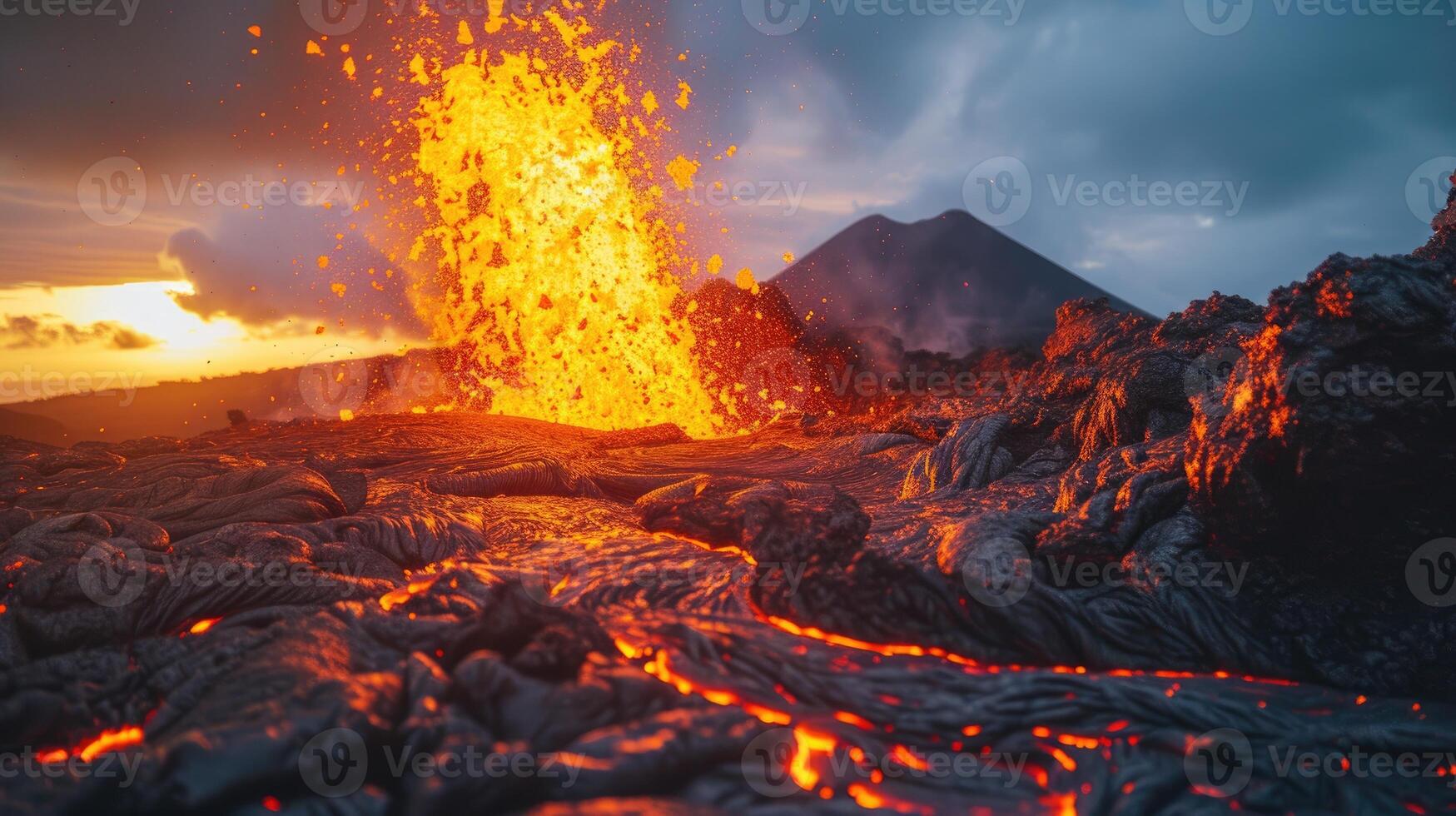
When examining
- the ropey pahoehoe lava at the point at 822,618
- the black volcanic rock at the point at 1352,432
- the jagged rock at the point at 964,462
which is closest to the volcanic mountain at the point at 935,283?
the jagged rock at the point at 964,462

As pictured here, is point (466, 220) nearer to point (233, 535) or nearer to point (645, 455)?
point (645, 455)

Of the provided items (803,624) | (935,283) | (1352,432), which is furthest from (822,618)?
(935,283)

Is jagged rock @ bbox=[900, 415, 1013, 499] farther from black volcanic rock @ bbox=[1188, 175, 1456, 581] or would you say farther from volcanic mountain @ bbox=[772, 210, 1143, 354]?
volcanic mountain @ bbox=[772, 210, 1143, 354]

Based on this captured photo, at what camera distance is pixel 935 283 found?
30266mm

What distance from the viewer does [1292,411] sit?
411 cm

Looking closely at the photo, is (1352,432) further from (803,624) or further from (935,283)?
(935,283)

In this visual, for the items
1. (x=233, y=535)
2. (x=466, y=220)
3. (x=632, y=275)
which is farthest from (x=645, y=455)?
(x=466, y=220)

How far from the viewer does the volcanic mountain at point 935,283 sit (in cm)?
2755

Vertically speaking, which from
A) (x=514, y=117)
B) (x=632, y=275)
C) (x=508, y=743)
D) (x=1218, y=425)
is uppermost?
(x=514, y=117)

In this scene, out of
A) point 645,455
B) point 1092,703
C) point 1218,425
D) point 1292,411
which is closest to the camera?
point 1092,703

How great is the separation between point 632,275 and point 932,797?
48.1 feet

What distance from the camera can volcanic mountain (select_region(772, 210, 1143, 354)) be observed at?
2755 cm

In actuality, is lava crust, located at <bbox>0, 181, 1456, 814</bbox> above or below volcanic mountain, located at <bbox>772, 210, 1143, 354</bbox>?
below

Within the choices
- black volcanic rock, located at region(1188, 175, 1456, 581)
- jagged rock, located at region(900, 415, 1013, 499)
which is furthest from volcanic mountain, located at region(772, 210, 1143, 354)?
black volcanic rock, located at region(1188, 175, 1456, 581)
